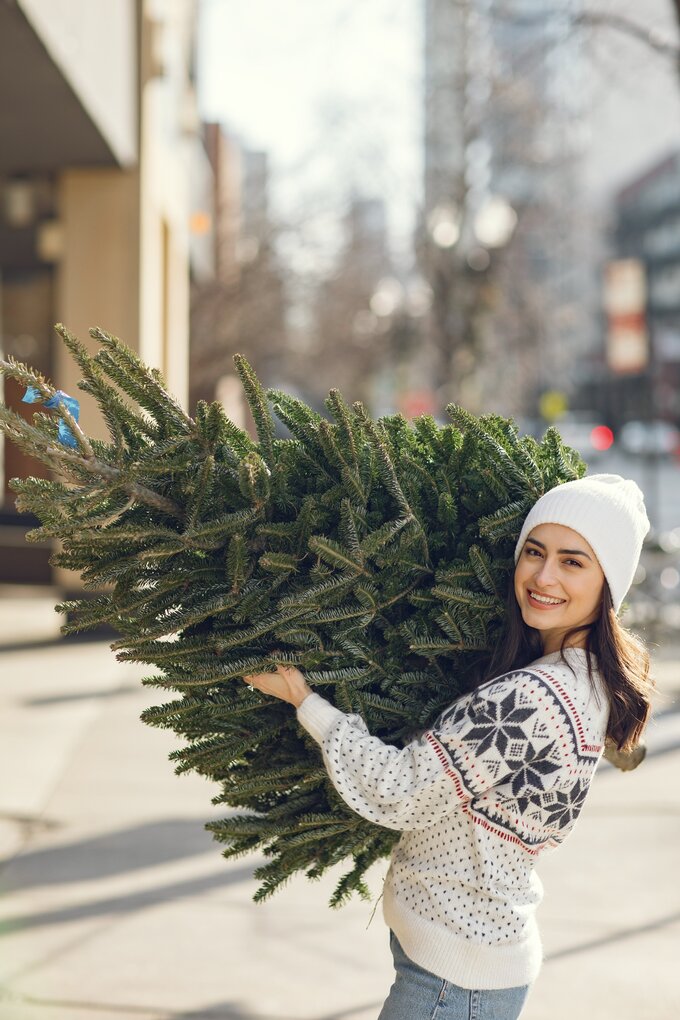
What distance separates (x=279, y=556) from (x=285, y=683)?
27cm

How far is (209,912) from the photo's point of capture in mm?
4484

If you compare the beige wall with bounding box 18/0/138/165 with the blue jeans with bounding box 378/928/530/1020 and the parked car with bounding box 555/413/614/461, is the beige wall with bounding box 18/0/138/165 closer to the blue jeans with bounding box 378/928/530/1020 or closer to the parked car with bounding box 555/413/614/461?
the parked car with bounding box 555/413/614/461

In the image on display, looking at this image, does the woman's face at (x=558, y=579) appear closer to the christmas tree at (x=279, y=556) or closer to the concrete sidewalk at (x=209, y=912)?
the christmas tree at (x=279, y=556)

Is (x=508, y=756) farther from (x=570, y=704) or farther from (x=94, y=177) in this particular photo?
(x=94, y=177)

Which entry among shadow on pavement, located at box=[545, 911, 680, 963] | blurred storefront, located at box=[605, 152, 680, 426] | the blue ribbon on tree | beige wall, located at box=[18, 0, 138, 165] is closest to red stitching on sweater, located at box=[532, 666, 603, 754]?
the blue ribbon on tree

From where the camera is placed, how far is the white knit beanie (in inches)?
93.7

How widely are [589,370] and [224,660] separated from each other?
8958 centimetres

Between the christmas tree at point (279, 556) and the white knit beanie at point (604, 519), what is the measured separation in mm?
133

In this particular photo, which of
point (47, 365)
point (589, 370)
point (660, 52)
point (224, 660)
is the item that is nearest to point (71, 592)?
point (47, 365)

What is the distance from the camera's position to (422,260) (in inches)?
1103

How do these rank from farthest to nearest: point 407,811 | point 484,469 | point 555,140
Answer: point 555,140 < point 484,469 < point 407,811

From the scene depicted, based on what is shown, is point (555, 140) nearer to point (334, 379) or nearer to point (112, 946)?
point (334, 379)

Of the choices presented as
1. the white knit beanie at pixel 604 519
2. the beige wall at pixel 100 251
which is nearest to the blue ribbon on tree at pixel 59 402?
the white knit beanie at pixel 604 519

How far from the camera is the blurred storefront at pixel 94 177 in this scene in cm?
770
